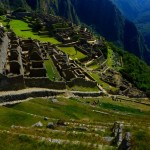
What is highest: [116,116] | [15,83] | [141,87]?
[15,83]

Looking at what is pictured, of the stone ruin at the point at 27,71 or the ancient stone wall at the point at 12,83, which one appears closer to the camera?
the ancient stone wall at the point at 12,83

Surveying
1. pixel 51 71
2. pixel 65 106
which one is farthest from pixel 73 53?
pixel 65 106

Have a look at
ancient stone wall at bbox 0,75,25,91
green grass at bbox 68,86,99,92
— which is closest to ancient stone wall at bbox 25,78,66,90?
ancient stone wall at bbox 0,75,25,91

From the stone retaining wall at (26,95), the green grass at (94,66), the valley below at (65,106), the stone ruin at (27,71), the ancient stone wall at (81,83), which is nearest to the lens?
the valley below at (65,106)

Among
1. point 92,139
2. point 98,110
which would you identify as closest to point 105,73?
point 98,110

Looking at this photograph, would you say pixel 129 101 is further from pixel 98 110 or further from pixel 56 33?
pixel 56 33

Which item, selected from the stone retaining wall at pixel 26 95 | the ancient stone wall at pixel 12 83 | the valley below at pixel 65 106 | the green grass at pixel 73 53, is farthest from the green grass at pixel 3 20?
the ancient stone wall at pixel 12 83

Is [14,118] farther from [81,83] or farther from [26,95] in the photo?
→ [81,83]

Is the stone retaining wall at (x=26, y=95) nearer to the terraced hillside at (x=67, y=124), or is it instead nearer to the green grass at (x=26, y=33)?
the terraced hillside at (x=67, y=124)
